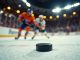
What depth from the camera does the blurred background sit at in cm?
2342

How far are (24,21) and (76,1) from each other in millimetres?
18037

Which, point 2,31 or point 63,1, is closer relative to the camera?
point 2,31

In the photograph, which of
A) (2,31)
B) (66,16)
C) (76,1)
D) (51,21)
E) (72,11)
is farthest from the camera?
(51,21)

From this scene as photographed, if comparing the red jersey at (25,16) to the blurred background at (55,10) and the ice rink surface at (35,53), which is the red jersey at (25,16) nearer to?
the ice rink surface at (35,53)

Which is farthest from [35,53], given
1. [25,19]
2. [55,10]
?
[55,10]

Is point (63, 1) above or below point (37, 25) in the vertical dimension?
above

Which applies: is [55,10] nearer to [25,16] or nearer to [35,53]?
[25,16]

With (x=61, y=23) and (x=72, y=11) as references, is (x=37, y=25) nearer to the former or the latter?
(x=72, y=11)

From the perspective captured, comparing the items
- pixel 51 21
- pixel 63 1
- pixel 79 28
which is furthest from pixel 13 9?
pixel 51 21

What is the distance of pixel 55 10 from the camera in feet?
117

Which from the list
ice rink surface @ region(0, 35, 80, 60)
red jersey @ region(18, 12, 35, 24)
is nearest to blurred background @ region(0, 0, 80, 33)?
red jersey @ region(18, 12, 35, 24)

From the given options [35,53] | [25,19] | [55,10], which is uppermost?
[55,10]

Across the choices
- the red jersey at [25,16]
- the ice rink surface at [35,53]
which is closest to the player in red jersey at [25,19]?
the red jersey at [25,16]

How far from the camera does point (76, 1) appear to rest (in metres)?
25.0
